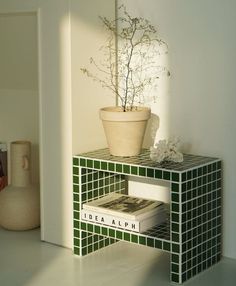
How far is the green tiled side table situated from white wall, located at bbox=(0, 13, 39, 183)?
476mm

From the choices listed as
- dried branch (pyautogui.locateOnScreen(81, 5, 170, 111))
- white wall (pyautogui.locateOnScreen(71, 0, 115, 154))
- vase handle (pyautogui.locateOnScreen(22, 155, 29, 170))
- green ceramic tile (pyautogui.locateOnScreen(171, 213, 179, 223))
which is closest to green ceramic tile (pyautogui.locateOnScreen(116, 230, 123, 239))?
green ceramic tile (pyautogui.locateOnScreen(171, 213, 179, 223))

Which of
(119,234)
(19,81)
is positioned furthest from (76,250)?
(19,81)

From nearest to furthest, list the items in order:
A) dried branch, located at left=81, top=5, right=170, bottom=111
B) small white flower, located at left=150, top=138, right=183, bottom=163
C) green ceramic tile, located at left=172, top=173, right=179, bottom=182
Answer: green ceramic tile, located at left=172, top=173, right=179, bottom=182 < small white flower, located at left=150, top=138, right=183, bottom=163 < dried branch, located at left=81, top=5, right=170, bottom=111

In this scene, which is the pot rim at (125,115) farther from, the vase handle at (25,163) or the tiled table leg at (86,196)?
the vase handle at (25,163)

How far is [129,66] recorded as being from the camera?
2168mm

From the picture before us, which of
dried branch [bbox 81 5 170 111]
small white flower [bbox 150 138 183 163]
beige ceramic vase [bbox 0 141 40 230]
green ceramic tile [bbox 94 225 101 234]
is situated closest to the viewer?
small white flower [bbox 150 138 183 163]

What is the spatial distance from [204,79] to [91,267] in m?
0.70

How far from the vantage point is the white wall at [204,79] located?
1.94 m

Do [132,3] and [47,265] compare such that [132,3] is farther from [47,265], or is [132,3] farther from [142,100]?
[47,265]

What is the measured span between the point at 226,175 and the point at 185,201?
25cm

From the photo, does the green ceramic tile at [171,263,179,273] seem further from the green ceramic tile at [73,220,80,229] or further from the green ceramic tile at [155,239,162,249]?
the green ceramic tile at [73,220,80,229]

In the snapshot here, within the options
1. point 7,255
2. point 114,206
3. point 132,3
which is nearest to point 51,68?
point 132,3

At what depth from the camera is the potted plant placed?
6.73 feet

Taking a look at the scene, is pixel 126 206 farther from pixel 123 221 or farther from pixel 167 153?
pixel 167 153
